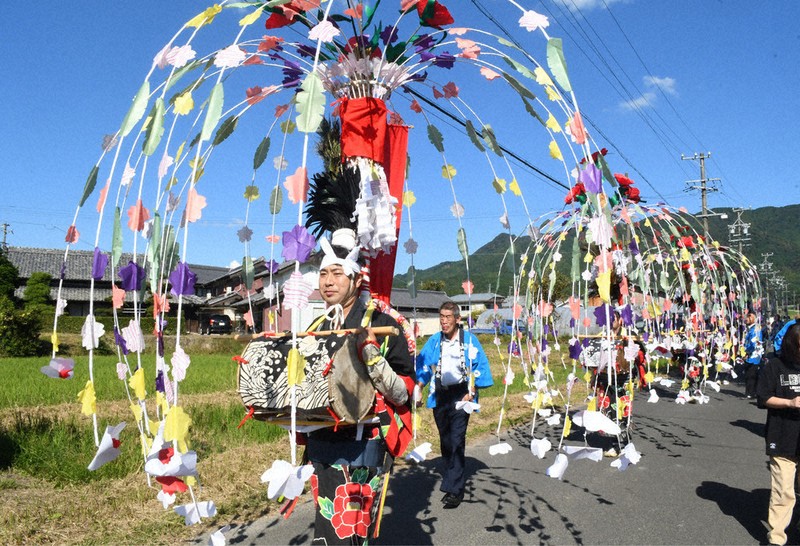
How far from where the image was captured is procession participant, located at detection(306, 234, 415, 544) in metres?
2.87

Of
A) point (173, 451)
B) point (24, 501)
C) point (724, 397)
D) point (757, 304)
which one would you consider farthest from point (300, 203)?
point (757, 304)

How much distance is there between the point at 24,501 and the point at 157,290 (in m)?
3.48

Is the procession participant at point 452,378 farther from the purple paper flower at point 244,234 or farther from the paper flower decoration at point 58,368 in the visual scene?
the paper flower decoration at point 58,368

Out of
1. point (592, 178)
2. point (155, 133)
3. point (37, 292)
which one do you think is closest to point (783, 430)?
point (592, 178)

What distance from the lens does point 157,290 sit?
8.50 ft

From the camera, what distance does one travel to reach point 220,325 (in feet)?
113

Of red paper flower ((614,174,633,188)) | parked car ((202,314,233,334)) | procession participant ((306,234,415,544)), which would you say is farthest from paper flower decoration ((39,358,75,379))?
parked car ((202,314,233,334))

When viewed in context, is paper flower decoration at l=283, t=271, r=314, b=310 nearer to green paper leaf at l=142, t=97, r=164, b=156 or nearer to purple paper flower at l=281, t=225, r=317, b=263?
purple paper flower at l=281, t=225, r=317, b=263

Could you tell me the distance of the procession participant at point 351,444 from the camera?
2.87m

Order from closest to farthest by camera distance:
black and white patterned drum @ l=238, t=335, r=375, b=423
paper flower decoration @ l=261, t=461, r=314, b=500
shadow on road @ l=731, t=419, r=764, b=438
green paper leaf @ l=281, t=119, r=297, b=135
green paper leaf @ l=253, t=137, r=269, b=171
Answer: paper flower decoration @ l=261, t=461, r=314, b=500 < black and white patterned drum @ l=238, t=335, r=375, b=423 < green paper leaf @ l=253, t=137, r=269, b=171 < green paper leaf @ l=281, t=119, r=297, b=135 < shadow on road @ l=731, t=419, r=764, b=438

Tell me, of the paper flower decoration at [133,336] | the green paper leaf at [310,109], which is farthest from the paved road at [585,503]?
the green paper leaf at [310,109]

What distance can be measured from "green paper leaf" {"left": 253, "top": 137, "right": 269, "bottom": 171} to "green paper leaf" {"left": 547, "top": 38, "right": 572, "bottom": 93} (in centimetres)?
186

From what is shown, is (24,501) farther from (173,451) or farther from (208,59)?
(208,59)

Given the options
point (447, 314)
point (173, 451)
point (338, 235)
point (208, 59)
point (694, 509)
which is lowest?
point (694, 509)
